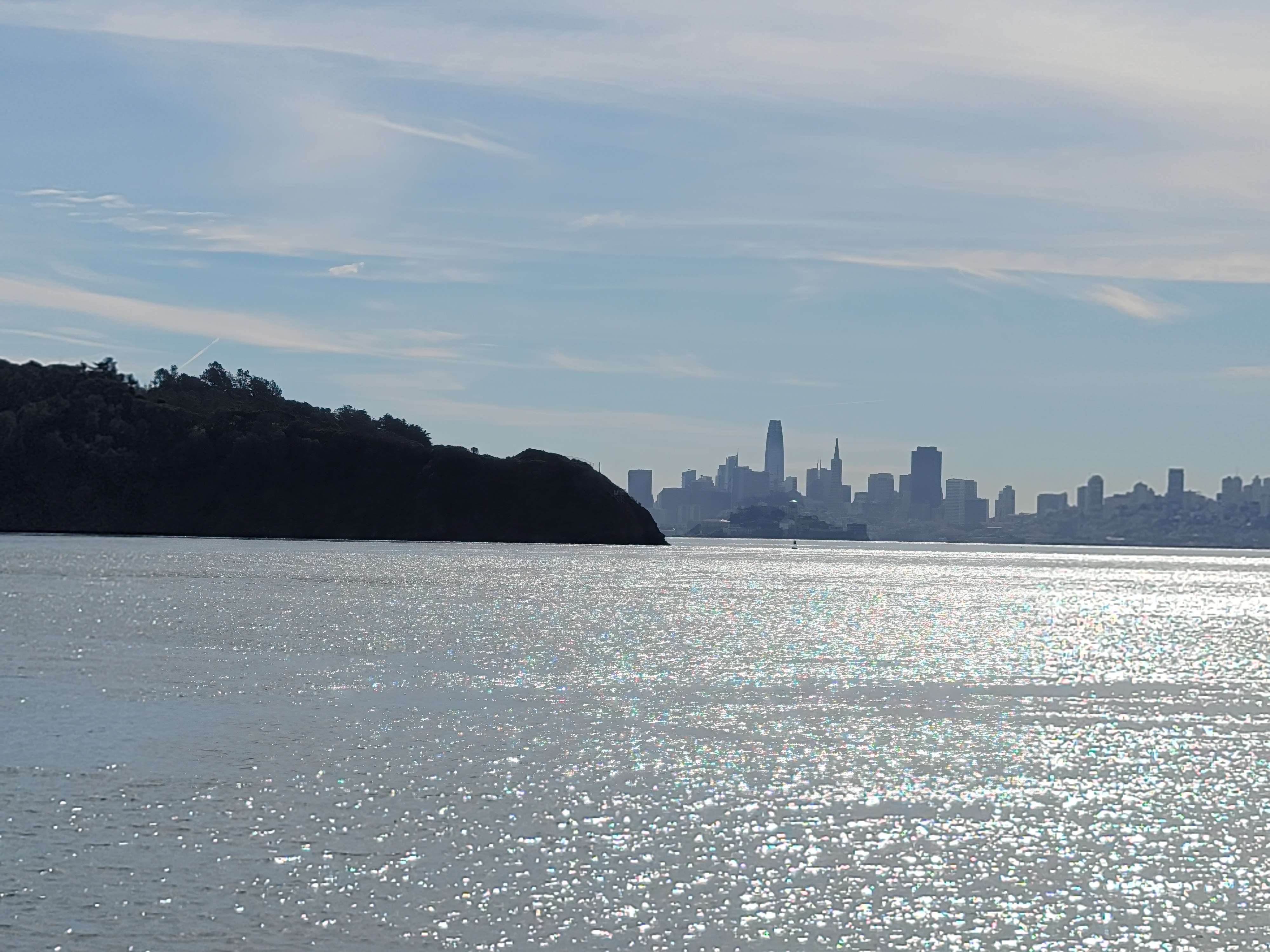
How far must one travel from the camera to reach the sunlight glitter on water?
22953 millimetres

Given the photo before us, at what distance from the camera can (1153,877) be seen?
89.0ft

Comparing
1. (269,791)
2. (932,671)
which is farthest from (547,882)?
(932,671)

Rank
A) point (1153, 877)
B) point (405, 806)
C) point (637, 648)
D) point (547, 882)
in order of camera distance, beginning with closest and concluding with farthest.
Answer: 1. point (547, 882)
2. point (1153, 877)
3. point (405, 806)
4. point (637, 648)

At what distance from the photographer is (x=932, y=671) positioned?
72750 millimetres

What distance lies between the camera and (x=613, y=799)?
33594 mm

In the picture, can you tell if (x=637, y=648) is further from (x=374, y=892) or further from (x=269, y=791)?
(x=374, y=892)

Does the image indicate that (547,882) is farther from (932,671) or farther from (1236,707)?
(932,671)

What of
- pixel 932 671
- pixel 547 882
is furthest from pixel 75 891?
pixel 932 671

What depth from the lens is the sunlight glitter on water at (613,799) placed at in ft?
75.3

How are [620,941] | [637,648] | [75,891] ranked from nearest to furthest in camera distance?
[620,941], [75,891], [637,648]

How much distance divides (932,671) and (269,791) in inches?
1829

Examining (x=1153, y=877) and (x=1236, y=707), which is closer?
(x=1153, y=877)

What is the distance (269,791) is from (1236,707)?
1660 inches

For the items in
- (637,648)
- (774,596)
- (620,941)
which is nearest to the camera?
(620,941)
